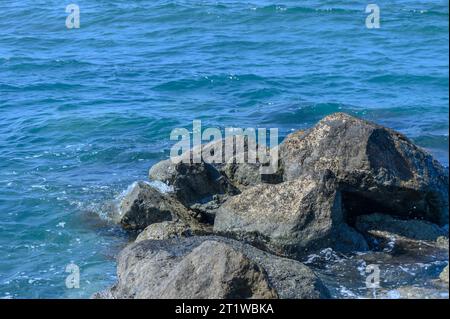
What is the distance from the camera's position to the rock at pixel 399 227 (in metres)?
10.8

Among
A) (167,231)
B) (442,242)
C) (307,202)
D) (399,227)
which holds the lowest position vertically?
(442,242)

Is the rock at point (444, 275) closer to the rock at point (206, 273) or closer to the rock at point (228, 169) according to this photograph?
the rock at point (206, 273)

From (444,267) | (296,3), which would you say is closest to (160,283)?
(444,267)

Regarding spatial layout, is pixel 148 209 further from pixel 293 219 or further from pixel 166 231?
pixel 293 219

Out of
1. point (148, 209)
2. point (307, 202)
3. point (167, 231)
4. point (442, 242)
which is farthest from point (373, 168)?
point (148, 209)

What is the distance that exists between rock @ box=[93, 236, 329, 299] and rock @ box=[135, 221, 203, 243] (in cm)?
83

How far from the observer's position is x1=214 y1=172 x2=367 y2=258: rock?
10094 millimetres

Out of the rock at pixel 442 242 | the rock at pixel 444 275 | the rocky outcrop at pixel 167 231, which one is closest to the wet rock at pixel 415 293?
the rock at pixel 444 275

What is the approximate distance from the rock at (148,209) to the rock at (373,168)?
64.8 inches

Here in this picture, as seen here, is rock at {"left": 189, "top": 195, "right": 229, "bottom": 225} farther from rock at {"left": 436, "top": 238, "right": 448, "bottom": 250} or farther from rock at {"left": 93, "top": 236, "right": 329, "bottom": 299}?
rock at {"left": 436, "top": 238, "right": 448, "bottom": 250}

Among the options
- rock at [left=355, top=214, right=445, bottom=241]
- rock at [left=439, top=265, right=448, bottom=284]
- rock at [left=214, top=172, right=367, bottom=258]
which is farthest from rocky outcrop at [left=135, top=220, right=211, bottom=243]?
rock at [left=439, top=265, right=448, bottom=284]

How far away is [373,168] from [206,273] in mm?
4361

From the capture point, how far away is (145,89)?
20.6 metres

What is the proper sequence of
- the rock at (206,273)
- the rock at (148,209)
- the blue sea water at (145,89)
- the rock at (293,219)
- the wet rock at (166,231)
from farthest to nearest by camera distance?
1. the blue sea water at (145,89)
2. the rock at (148,209)
3. the wet rock at (166,231)
4. the rock at (293,219)
5. the rock at (206,273)
